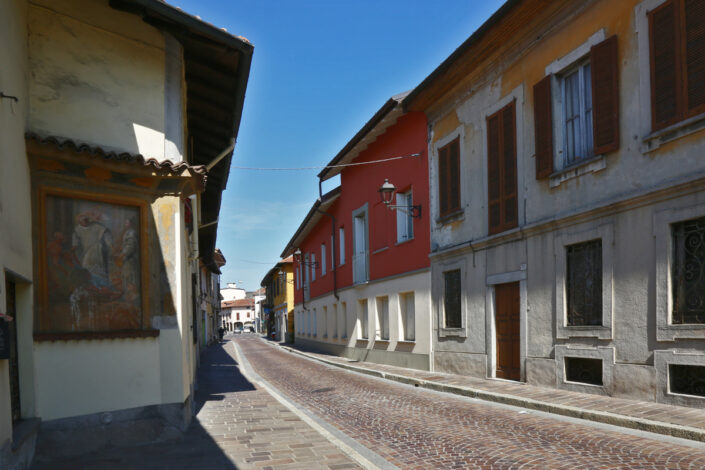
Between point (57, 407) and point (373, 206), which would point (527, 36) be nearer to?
point (373, 206)

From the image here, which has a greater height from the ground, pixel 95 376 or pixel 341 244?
pixel 341 244

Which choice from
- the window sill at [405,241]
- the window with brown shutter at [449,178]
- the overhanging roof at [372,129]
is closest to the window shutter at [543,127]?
the window with brown shutter at [449,178]

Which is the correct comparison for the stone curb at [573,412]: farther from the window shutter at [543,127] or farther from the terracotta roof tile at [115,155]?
the terracotta roof tile at [115,155]

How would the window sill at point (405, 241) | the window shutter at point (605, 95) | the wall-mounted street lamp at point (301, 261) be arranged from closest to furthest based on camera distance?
the window shutter at point (605, 95)
the window sill at point (405, 241)
the wall-mounted street lamp at point (301, 261)

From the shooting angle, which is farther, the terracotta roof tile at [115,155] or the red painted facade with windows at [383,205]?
the red painted facade with windows at [383,205]

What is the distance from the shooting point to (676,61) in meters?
7.86

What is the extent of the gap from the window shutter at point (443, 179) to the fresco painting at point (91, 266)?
8.94 metres

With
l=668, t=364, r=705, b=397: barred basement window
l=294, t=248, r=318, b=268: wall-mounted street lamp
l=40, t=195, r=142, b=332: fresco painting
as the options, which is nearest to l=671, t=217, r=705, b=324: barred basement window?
l=668, t=364, r=705, b=397: barred basement window

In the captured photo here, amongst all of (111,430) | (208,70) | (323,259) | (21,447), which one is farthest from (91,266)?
(323,259)

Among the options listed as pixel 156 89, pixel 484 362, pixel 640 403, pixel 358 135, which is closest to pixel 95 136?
pixel 156 89

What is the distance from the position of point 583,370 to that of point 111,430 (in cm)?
747

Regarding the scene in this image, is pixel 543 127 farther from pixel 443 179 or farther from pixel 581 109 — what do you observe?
pixel 443 179

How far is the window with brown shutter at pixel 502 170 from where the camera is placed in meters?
11.6

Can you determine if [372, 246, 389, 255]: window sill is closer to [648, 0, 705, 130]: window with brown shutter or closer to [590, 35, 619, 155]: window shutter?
[590, 35, 619, 155]: window shutter
